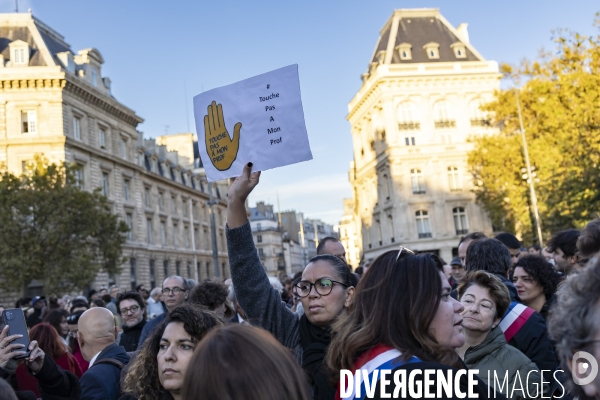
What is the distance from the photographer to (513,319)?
14.8 ft

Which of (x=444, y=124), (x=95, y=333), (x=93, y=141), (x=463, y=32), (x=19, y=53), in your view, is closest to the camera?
(x=95, y=333)

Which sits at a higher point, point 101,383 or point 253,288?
point 253,288

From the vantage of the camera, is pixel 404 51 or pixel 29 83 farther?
pixel 404 51

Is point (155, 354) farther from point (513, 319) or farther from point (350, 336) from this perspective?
point (513, 319)

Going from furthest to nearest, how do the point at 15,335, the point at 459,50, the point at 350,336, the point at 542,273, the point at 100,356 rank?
1. the point at 459,50
2. the point at 542,273
3. the point at 100,356
4. the point at 15,335
5. the point at 350,336

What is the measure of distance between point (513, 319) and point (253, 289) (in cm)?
198

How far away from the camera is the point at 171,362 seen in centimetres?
345

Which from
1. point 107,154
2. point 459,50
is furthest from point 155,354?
point 459,50

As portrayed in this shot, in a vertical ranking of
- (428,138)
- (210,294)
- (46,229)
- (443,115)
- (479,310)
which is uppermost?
(443,115)

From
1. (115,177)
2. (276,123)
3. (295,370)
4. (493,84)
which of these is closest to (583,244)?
(276,123)

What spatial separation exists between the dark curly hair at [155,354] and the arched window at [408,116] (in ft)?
147

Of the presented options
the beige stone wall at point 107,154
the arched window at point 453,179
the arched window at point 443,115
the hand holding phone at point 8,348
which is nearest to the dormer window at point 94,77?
the beige stone wall at point 107,154

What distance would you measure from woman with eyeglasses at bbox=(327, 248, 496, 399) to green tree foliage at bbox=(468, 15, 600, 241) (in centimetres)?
1941

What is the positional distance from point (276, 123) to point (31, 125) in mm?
37453
